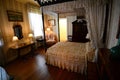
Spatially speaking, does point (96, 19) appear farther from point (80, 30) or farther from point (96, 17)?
point (80, 30)

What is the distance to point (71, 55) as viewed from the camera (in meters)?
2.46

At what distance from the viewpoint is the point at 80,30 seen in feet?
14.9

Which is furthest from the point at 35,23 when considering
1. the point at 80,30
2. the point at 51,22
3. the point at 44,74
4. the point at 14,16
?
the point at 44,74

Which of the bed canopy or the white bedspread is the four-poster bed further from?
the white bedspread

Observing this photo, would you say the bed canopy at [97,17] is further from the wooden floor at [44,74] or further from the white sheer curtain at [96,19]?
the wooden floor at [44,74]

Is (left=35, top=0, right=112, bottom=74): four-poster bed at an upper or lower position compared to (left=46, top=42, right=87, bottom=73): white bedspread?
upper

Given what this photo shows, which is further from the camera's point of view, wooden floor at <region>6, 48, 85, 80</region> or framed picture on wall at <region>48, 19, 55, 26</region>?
framed picture on wall at <region>48, 19, 55, 26</region>

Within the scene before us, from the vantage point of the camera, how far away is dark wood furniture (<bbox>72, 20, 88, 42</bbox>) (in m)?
4.39

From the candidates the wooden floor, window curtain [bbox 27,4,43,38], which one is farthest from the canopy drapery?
window curtain [bbox 27,4,43,38]

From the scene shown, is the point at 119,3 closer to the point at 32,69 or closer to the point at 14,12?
Answer: the point at 32,69

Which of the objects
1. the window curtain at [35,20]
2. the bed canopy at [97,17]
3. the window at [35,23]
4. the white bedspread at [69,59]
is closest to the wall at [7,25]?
the window curtain at [35,20]

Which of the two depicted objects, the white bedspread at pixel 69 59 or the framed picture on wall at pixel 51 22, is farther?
the framed picture on wall at pixel 51 22

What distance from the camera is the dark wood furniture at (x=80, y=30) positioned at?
4393 mm

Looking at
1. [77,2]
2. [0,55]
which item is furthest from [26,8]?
[77,2]
